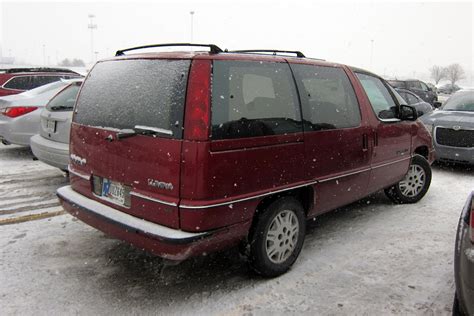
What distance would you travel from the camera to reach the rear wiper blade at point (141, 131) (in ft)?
9.60

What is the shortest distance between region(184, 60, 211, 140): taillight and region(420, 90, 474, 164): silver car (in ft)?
20.0

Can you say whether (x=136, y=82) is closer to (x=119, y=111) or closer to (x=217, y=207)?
(x=119, y=111)

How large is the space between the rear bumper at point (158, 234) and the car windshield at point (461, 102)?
279 inches

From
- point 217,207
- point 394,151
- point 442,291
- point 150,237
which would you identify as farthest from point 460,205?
point 150,237

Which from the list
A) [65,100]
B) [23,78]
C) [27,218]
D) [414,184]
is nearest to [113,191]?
[27,218]

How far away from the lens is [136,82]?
3211 mm

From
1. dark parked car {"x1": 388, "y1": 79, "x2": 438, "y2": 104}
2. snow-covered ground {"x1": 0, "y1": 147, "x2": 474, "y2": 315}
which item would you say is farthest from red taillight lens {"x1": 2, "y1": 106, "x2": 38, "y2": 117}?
dark parked car {"x1": 388, "y1": 79, "x2": 438, "y2": 104}

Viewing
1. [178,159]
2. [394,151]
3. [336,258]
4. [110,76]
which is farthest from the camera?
[394,151]

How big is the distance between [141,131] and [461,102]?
7825 millimetres

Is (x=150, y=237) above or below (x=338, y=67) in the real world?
below

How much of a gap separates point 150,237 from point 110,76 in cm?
145

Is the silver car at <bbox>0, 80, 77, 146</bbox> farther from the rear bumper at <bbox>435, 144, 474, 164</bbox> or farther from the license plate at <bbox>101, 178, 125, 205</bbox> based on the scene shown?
the rear bumper at <bbox>435, 144, 474, 164</bbox>

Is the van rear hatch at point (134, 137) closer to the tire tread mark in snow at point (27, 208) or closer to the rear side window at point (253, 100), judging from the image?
the rear side window at point (253, 100)

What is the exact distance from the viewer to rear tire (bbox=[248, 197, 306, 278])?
3320mm
